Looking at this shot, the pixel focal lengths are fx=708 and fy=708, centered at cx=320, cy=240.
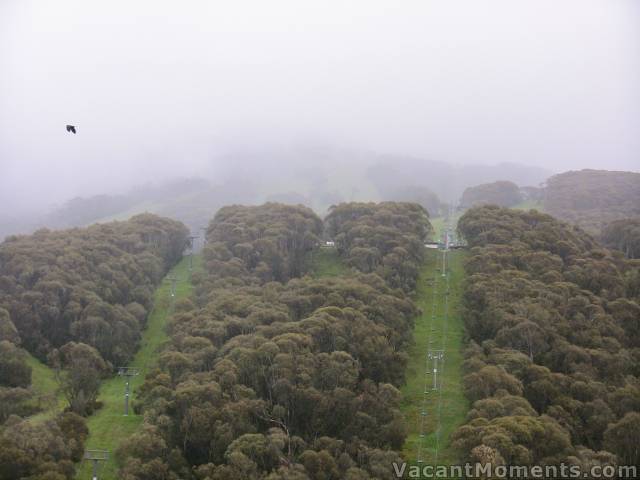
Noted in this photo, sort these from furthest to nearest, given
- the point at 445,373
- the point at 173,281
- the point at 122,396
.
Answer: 1. the point at 173,281
2. the point at 445,373
3. the point at 122,396

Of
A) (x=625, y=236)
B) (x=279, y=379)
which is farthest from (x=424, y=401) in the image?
(x=625, y=236)

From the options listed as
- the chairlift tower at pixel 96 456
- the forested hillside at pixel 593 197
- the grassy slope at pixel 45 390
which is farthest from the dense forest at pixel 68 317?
the forested hillside at pixel 593 197

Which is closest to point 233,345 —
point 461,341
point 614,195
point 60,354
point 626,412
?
point 60,354

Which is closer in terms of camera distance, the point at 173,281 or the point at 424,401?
the point at 424,401

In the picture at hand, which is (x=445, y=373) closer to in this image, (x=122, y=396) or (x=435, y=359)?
(x=435, y=359)

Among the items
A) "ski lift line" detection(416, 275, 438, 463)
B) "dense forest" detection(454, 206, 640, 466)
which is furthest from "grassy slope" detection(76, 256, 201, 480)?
"dense forest" detection(454, 206, 640, 466)

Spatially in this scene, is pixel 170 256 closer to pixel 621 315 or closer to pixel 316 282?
pixel 316 282

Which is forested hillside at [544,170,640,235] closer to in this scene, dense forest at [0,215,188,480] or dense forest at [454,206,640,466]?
dense forest at [454,206,640,466]
